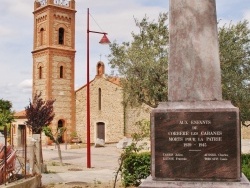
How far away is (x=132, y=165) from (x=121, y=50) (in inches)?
353

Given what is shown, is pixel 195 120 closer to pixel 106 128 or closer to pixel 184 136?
pixel 184 136

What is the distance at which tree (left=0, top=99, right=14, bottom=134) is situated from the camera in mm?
37188

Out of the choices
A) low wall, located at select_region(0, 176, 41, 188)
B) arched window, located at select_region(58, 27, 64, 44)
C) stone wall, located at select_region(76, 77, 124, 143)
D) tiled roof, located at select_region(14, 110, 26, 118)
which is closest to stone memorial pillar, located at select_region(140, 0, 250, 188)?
low wall, located at select_region(0, 176, 41, 188)

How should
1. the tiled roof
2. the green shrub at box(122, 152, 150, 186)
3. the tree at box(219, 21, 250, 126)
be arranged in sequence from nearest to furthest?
the green shrub at box(122, 152, 150, 186) < the tree at box(219, 21, 250, 126) < the tiled roof

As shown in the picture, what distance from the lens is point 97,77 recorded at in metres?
39.7

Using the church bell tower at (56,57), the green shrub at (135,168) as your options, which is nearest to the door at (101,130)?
the church bell tower at (56,57)

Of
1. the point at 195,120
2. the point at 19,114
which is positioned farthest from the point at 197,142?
the point at 19,114

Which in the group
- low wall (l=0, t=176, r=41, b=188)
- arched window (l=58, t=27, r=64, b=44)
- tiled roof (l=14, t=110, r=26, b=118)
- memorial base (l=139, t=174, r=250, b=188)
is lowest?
low wall (l=0, t=176, r=41, b=188)

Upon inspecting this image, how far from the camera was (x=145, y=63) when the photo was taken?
671 inches

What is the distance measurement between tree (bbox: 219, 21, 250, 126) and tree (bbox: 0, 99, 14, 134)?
71.7 ft

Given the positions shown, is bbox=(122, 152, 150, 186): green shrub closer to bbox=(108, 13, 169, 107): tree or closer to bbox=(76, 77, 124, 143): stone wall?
bbox=(108, 13, 169, 107): tree

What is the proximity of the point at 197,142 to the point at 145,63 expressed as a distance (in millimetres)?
11772

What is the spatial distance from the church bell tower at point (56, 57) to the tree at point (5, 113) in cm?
339

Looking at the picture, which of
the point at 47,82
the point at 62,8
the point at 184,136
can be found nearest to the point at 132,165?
the point at 184,136
